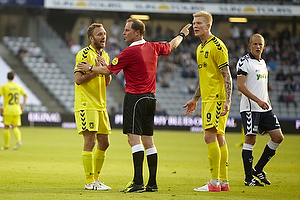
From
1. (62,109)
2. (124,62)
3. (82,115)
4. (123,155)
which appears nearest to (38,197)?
(82,115)

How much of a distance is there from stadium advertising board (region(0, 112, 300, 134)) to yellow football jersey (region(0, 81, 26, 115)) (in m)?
10.7

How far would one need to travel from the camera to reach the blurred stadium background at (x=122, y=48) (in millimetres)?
29344

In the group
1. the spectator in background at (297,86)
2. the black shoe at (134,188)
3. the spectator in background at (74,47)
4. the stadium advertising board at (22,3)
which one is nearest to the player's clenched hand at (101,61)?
the black shoe at (134,188)

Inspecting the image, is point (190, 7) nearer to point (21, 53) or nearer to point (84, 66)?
point (21, 53)

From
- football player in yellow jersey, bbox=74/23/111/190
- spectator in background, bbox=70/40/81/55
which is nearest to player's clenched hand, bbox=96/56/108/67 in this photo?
football player in yellow jersey, bbox=74/23/111/190

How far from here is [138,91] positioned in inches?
281

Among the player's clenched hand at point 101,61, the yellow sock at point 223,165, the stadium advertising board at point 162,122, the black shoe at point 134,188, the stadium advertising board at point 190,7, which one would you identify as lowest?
the stadium advertising board at point 162,122

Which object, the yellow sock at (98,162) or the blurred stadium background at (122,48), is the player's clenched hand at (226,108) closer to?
the yellow sock at (98,162)

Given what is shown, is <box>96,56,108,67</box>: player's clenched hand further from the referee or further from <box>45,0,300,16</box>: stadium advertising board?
<box>45,0,300,16</box>: stadium advertising board

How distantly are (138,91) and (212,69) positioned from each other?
1.10m

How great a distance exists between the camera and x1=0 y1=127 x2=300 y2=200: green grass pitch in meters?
6.89

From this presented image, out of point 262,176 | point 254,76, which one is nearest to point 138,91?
point 254,76

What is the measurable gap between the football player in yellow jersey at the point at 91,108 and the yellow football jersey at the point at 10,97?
8.38 meters

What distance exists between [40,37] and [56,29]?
2078 mm
